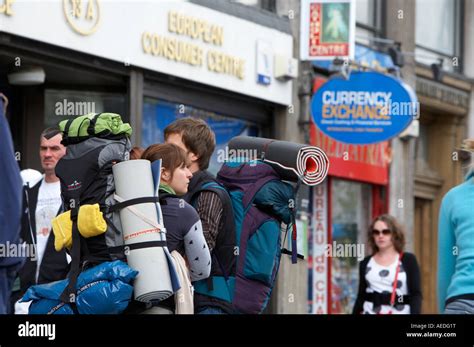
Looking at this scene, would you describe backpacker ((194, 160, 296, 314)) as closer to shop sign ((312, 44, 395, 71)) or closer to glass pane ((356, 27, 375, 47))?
shop sign ((312, 44, 395, 71))

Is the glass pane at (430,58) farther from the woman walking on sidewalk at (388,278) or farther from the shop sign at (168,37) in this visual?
the woman walking on sidewalk at (388,278)

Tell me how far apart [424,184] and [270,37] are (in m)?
5.92

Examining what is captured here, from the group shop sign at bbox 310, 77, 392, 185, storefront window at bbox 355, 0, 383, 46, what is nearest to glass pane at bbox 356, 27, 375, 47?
storefront window at bbox 355, 0, 383, 46

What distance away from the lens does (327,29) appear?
16.0m

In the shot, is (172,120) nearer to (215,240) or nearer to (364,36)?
(364,36)

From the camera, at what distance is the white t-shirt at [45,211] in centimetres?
964

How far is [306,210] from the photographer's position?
1698cm

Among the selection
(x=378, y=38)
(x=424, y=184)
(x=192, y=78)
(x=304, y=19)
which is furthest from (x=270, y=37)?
(x=424, y=184)

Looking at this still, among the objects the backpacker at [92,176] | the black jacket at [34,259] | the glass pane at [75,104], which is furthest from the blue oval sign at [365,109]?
the backpacker at [92,176]

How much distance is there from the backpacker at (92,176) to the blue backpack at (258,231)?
0.84 metres

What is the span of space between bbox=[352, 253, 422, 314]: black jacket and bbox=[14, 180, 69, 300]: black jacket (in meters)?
2.81

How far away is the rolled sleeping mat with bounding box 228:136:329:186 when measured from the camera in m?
6.93

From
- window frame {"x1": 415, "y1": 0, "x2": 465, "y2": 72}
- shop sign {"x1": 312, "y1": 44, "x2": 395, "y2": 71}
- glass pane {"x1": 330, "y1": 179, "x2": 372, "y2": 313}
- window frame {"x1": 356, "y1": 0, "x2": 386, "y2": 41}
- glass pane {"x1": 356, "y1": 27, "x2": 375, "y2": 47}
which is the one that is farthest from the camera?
window frame {"x1": 415, "y1": 0, "x2": 465, "y2": 72}
